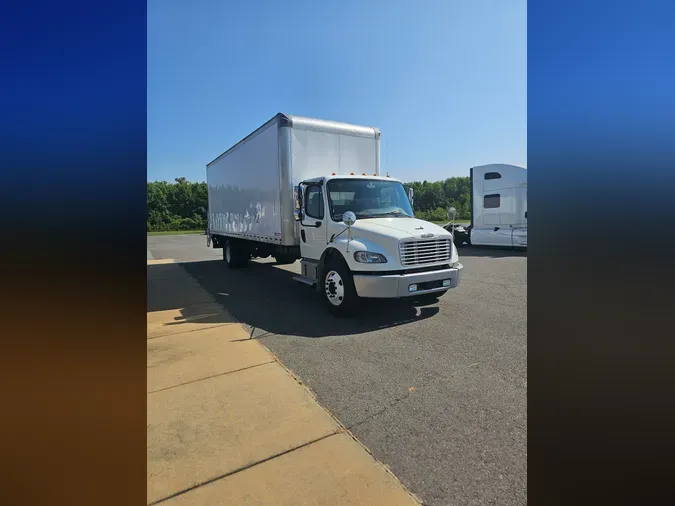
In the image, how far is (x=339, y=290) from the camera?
6.40 m

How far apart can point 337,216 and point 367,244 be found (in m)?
1.17

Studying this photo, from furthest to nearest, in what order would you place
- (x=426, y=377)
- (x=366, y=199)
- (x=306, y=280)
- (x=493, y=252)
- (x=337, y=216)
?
(x=493, y=252), (x=306, y=280), (x=366, y=199), (x=337, y=216), (x=426, y=377)

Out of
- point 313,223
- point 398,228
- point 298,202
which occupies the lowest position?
point 398,228

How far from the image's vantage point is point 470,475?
2500 mm

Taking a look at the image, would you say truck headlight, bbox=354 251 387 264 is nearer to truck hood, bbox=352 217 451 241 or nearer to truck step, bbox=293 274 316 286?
truck hood, bbox=352 217 451 241

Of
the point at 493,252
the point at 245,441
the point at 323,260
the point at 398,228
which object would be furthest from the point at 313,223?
the point at 493,252

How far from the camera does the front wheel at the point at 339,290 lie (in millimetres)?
6203

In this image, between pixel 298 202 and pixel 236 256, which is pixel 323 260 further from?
pixel 236 256

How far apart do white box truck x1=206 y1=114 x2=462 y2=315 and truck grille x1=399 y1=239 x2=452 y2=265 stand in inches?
0.6

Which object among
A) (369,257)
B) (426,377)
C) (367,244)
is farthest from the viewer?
(367,244)

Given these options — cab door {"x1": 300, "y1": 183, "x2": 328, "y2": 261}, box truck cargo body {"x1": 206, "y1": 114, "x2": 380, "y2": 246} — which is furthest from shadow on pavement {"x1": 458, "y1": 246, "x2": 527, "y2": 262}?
cab door {"x1": 300, "y1": 183, "x2": 328, "y2": 261}

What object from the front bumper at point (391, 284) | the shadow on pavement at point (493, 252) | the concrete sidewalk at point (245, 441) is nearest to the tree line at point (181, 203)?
the shadow on pavement at point (493, 252)

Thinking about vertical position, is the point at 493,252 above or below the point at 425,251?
below
